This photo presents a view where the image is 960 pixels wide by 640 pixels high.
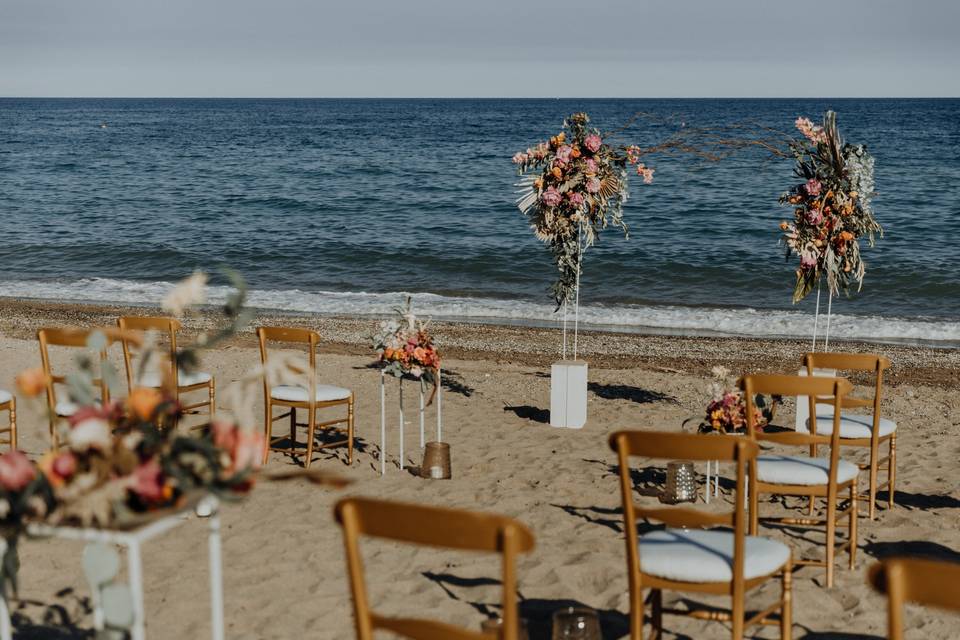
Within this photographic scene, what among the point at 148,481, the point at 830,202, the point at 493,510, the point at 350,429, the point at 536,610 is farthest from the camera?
the point at 830,202

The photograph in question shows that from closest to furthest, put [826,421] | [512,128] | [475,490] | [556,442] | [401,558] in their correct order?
[401,558]
[826,421]
[475,490]
[556,442]
[512,128]

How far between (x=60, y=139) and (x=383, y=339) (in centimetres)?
5202

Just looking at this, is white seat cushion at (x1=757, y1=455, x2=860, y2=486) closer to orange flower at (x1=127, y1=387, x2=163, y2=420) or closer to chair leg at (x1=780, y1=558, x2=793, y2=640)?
chair leg at (x1=780, y1=558, x2=793, y2=640)

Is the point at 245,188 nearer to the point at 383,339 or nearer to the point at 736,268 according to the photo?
the point at 736,268

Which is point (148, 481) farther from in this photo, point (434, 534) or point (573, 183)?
point (573, 183)

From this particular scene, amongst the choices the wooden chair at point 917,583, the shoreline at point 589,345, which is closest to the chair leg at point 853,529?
the wooden chair at point 917,583

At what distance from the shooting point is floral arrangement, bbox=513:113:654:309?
7.68 m

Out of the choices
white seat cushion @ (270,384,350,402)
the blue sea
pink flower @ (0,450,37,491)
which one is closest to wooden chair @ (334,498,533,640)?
pink flower @ (0,450,37,491)

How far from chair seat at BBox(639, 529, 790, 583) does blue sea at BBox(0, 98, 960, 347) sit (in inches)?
182

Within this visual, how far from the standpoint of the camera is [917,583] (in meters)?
2.22

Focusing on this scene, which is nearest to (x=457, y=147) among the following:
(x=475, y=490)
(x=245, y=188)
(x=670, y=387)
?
(x=245, y=188)

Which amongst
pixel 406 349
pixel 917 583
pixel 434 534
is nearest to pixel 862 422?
pixel 406 349

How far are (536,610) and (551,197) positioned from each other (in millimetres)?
3742

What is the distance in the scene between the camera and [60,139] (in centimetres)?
5359
